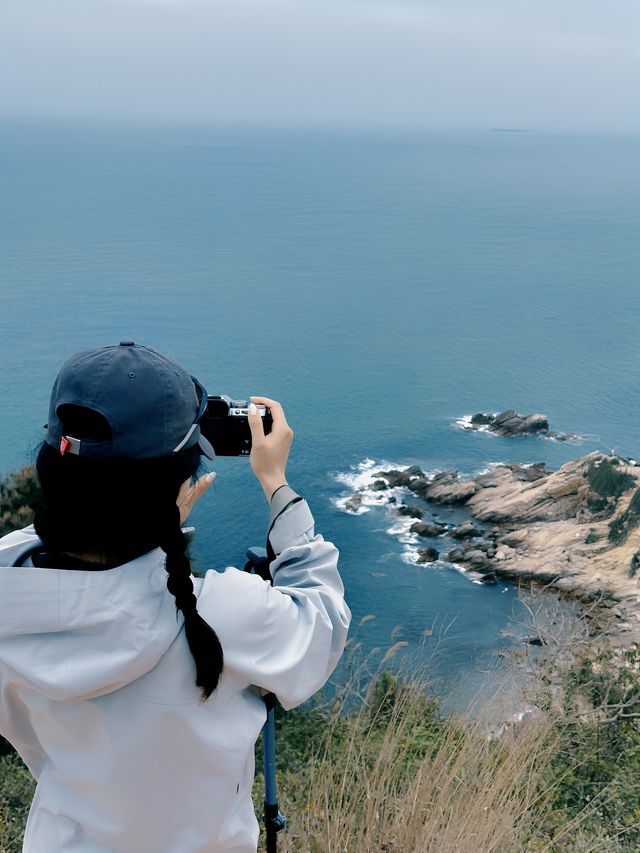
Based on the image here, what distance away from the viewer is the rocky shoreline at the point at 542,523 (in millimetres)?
21172

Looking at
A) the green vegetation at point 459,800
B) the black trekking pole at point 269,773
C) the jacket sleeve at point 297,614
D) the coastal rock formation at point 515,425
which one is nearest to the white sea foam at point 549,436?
the coastal rock formation at point 515,425

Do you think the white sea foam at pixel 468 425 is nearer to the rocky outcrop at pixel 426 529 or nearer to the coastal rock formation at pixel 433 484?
the coastal rock formation at pixel 433 484

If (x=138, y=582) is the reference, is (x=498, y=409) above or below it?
below

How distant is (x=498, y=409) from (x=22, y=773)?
29.5 m

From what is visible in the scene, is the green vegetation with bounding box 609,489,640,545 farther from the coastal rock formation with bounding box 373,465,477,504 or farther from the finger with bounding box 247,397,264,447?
the finger with bounding box 247,397,264,447

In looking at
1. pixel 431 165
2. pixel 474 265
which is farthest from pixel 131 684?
pixel 431 165

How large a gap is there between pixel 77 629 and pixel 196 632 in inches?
4.5

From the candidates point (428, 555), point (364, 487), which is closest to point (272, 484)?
point (428, 555)

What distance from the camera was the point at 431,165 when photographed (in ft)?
339

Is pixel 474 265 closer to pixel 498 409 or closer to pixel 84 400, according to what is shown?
pixel 498 409

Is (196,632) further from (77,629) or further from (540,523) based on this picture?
(540,523)

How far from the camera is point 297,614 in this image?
0.95m

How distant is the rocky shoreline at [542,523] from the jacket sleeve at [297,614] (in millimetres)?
19213

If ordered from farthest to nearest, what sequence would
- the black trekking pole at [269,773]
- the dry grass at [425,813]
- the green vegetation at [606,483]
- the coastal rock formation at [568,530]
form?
the green vegetation at [606,483]
the coastal rock formation at [568,530]
the dry grass at [425,813]
the black trekking pole at [269,773]
